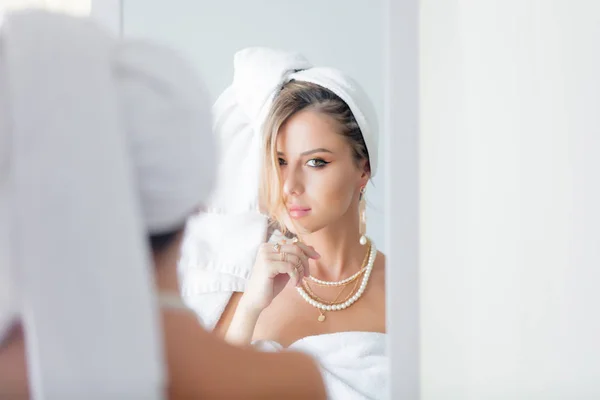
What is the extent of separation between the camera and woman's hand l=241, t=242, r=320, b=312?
923 millimetres

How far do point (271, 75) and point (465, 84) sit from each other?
0.31m

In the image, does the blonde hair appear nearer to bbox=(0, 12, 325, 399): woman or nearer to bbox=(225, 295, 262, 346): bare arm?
bbox=(225, 295, 262, 346): bare arm

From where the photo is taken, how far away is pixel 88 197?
59 centimetres

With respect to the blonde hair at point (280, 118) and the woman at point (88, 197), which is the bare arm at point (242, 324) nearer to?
the blonde hair at point (280, 118)

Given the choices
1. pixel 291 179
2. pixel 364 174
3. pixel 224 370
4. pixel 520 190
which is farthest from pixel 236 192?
pixel 520 190

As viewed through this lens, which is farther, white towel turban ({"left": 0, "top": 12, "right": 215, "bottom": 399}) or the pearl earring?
the pearl earring

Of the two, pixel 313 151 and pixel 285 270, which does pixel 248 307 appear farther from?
pixel 313 151

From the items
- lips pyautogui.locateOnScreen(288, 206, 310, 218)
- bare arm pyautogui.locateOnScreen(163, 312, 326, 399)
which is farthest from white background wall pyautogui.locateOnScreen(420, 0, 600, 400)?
bare arm pyautogui.locateOnScreen(163, 312, 326, 399)

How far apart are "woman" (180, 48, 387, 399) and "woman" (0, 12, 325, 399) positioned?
0.27 metres

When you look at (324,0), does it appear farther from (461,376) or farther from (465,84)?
(461,376)

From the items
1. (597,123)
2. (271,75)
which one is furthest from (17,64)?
(597,123)

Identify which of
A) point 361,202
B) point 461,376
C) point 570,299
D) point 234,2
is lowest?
point 461,376

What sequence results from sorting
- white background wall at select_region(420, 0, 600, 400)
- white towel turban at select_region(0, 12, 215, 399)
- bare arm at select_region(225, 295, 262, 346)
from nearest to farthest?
white towel turban at select_region(0, 12, 215, 399), bare arm at select_region(225, 295, 262, 346), white background wall at select_region(420, 0, 600, 400)

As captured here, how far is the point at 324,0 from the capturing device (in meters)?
0.98
